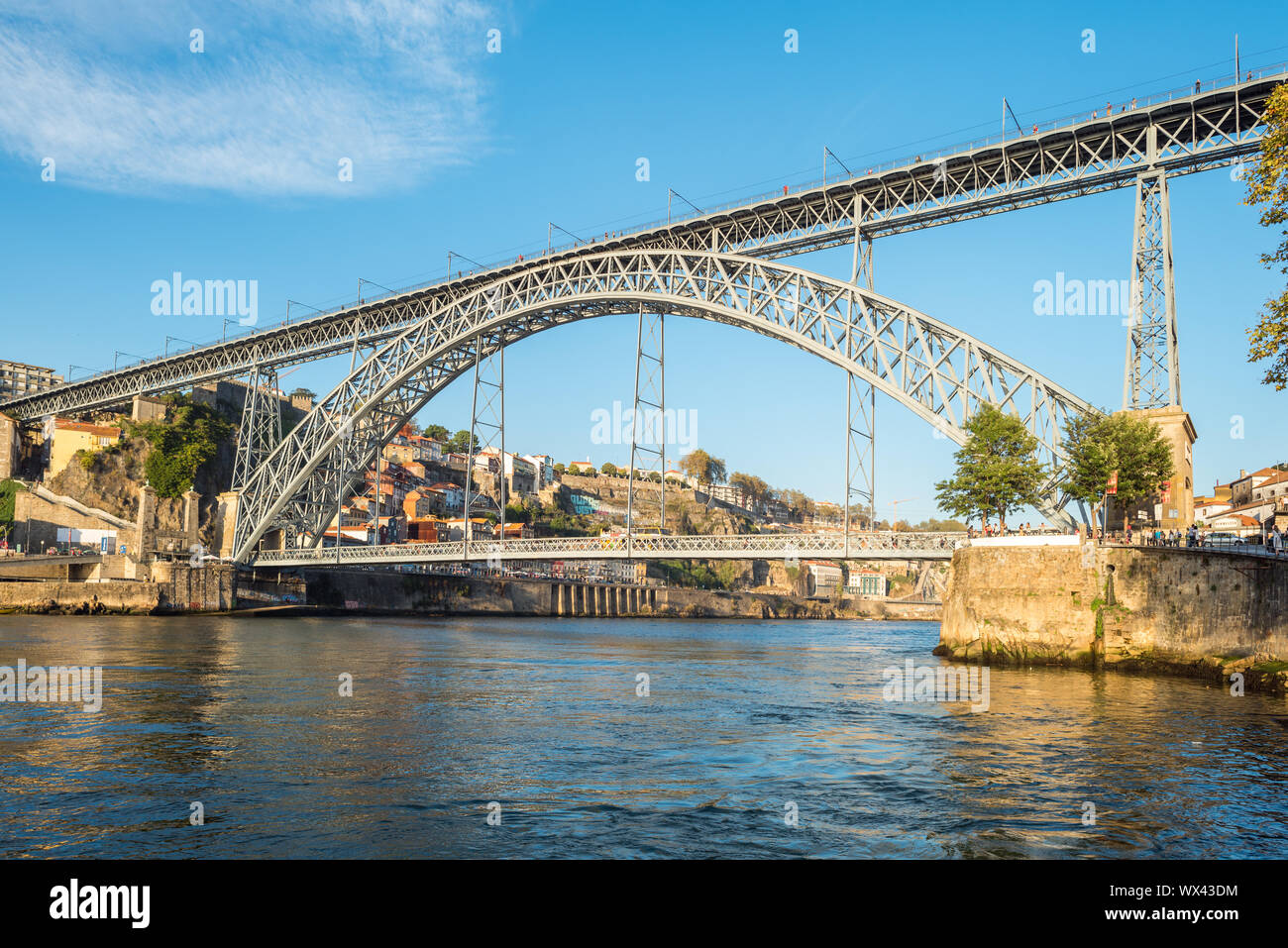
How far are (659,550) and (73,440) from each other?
5607cm

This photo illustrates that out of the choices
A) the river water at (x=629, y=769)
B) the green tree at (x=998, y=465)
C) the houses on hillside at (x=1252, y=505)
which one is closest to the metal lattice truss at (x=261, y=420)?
the river water at (x=629, y=769)

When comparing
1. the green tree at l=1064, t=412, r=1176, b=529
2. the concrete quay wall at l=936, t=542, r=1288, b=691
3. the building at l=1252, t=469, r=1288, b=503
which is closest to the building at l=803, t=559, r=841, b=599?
the building at l=1252, t=469, r=1288, b=503

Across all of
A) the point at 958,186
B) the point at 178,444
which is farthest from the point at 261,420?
the point at 958,186

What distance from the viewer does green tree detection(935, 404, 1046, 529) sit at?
34.1 m

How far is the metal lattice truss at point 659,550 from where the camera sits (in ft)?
123

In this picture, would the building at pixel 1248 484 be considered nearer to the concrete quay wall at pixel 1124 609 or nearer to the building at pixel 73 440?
the concrete quay wall at pixel 1124 609

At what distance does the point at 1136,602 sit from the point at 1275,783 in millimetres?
14847

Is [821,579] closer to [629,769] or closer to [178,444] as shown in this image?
[178,444]

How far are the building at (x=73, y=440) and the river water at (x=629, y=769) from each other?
195 feet

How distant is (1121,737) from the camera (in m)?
14.9
